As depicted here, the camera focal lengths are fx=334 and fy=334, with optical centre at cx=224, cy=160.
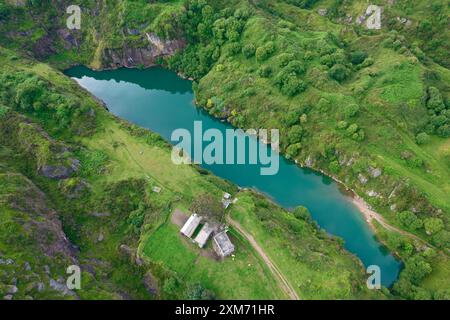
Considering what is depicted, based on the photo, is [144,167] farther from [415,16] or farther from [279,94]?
[415,16]

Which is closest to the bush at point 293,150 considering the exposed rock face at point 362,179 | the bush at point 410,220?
the exposed rock face at point 362,179

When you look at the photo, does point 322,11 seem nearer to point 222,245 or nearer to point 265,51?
point 265,51

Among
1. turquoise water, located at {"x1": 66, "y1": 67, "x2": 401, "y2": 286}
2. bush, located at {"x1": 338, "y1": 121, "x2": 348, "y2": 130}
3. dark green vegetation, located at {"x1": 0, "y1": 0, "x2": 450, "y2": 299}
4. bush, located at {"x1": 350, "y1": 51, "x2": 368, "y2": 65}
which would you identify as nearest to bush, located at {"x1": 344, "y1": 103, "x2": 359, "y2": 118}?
dark green vegetation, located at {"x1": 0, "y1": 0, "x2": 450, "y2": 299}

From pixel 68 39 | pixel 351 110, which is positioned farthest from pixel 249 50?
pixel 68 39

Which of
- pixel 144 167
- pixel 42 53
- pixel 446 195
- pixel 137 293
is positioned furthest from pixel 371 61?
pixel 42 53

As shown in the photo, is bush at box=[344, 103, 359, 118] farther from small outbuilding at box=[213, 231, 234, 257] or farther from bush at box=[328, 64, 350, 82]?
small outbuilding at box=[213, 231, 234, 257]

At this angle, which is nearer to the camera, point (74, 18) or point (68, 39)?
point (74, 18)

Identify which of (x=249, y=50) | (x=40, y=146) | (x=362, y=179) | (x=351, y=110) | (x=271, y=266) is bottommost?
(x=271, y=266)
